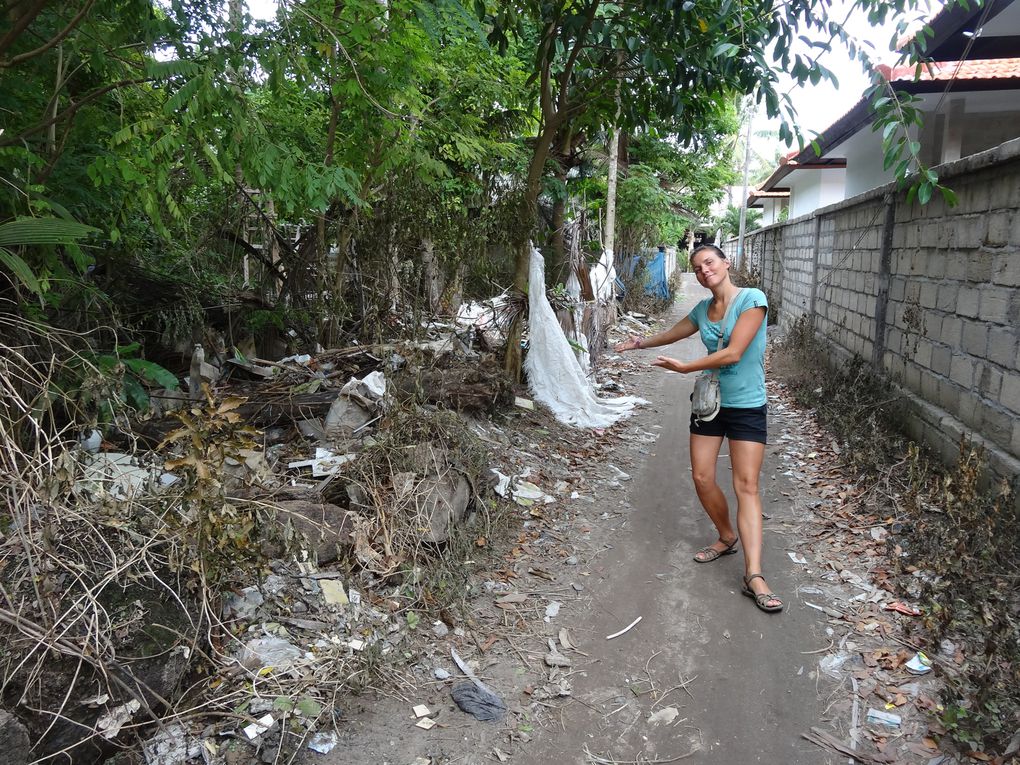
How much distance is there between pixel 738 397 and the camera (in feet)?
12.3

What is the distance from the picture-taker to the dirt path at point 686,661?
270cm

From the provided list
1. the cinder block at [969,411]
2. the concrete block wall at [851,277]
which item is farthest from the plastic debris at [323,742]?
the concrete block wall at [851,277]

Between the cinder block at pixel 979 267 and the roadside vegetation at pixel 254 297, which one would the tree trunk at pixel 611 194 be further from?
the cinder block at pixel 979 267

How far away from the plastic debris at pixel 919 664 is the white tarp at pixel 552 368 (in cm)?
389

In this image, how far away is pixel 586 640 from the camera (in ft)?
11.1

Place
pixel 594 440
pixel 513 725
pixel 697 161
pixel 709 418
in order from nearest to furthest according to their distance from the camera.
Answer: pixel 513 725
pixel 709 418
pixel 594 440
pixel 697 161

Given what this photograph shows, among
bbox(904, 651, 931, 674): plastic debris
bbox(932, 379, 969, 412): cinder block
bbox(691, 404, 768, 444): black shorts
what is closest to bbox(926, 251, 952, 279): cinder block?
bbox(932, 379, 969, 412): cinder block

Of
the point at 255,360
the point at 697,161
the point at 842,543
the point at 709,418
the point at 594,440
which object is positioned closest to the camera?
the point at 709,418

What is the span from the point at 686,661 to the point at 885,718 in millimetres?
806

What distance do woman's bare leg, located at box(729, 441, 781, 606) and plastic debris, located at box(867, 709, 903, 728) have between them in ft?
2.94

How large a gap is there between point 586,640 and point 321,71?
376 cm

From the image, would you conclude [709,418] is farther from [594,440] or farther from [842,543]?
[594,440]

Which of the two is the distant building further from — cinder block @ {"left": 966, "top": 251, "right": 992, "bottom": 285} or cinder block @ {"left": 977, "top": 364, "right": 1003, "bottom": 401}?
cinder block @ {"left": 977, "top": 364, "right": 1003, "bottom": 401}

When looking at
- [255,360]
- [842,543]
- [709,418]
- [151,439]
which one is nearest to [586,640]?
[709,418]
